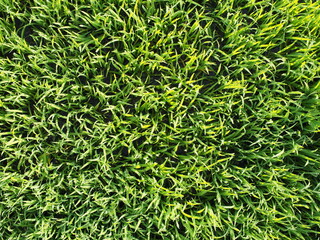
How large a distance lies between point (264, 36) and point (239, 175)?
838 millimetres

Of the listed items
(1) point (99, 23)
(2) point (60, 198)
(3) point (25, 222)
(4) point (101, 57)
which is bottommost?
(3) point (25, 222)

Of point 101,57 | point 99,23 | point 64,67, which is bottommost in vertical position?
point 64,67

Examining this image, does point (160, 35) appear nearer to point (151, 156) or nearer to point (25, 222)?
point (151, 156)

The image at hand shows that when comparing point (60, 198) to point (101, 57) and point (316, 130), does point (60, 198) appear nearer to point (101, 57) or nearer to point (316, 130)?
point (101, 57)

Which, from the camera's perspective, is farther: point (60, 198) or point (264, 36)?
point (264, 36)

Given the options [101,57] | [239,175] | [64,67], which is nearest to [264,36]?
[239,175]

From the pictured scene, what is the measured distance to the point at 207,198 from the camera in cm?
175

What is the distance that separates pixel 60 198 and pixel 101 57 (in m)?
0.81

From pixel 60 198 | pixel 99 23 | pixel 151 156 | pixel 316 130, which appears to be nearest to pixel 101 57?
pixel 99 23

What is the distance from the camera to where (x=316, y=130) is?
1745mm

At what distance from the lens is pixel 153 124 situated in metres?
1.69

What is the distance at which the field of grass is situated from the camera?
1.68m

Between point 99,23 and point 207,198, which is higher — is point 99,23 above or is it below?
above

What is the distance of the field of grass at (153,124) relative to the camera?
1.68 metres
